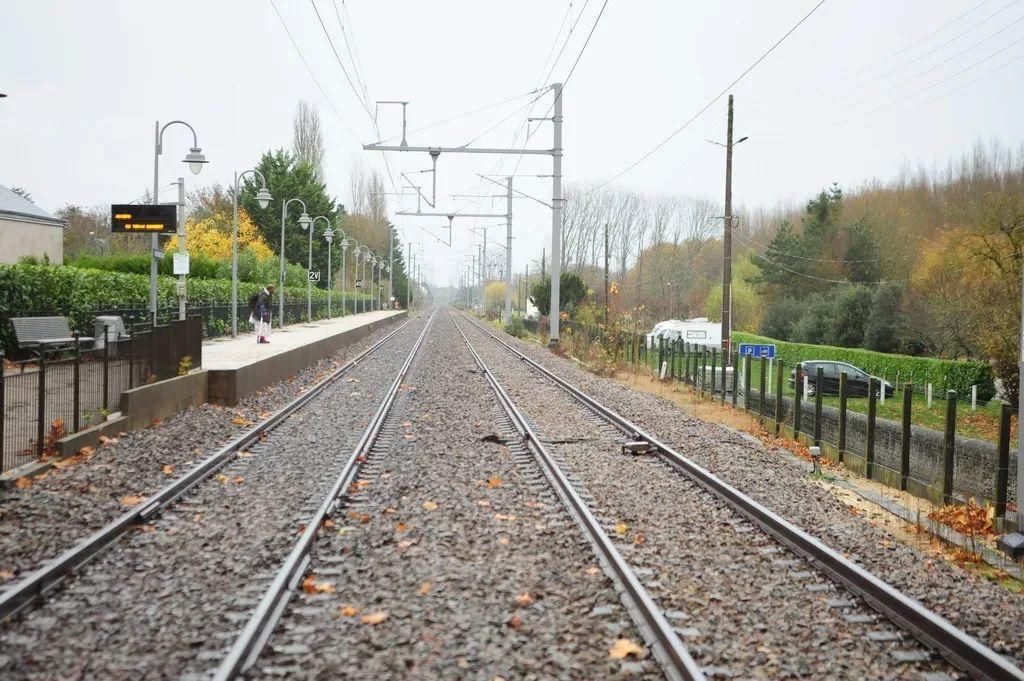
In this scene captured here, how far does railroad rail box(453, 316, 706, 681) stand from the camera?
4918mm

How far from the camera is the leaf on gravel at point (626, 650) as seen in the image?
16.8 feet

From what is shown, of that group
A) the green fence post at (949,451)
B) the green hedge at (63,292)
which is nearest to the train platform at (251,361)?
the green hedge at (63,292)

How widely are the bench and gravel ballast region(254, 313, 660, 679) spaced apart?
10373 mm

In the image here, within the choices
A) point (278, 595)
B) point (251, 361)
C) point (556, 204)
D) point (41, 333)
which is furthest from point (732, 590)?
point (556, 204)

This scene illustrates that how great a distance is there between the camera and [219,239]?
65875mm

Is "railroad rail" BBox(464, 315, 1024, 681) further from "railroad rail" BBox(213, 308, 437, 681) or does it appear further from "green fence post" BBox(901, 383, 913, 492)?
"railroad rail" BBox(213, 308, 437, 681)

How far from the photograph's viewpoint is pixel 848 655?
5305mm

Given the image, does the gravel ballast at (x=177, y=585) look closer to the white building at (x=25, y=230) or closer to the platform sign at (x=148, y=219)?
the platform sign at (x=148, y=219)

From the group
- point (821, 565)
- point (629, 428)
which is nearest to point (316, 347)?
point (629, 428)

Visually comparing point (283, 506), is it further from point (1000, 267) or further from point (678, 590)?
point (1000, 267)

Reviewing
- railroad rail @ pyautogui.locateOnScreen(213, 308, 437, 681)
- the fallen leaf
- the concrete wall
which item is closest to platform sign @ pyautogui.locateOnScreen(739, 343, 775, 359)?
railroad rail @ pyautogui.locateOnScreen(213, 308, 437, 681)

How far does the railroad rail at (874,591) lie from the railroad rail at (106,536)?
506 centimetres

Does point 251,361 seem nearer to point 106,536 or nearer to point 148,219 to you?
point 148,219

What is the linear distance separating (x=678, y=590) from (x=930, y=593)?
1623 mm
